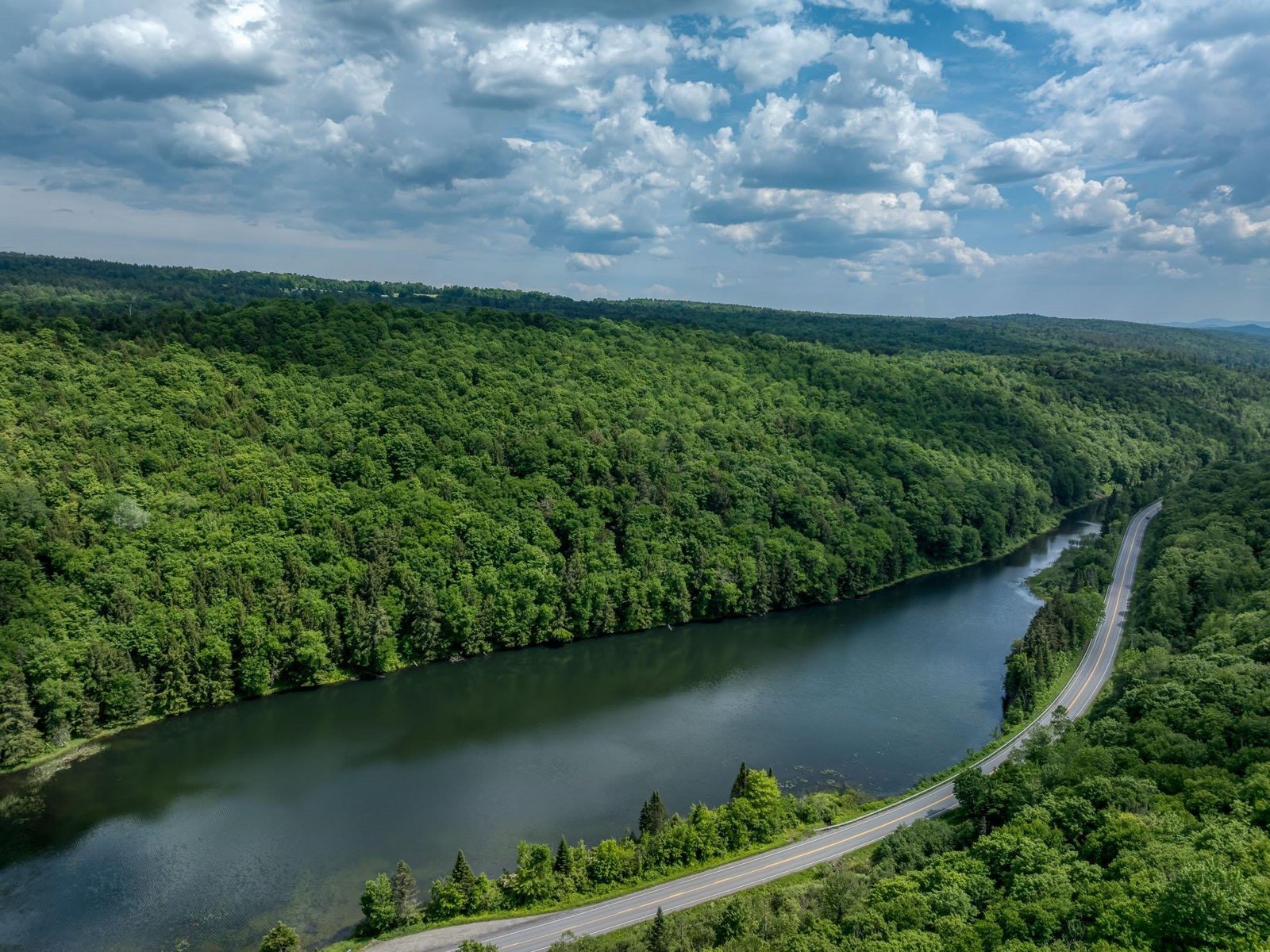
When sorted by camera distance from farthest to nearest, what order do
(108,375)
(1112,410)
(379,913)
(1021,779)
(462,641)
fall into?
(1112,410)
(108,375)
(462,641)
(1021,779)
(379,913)

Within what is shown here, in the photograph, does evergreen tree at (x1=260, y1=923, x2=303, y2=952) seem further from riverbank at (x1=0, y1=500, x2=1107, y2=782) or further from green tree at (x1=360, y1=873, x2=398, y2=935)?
riverbank at (x1=0, y1=500, x2=1107, y2=782)

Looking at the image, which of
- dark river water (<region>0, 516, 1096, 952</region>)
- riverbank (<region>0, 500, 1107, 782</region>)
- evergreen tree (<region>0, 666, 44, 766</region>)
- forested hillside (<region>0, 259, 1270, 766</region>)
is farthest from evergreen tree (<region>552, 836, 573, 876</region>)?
evergreen tree (<region>0, 666, 44, 766</region>)

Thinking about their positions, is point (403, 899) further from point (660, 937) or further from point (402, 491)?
point (402, 491)

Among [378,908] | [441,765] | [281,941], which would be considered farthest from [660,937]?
[441,765]

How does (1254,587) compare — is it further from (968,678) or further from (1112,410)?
(1112,410)

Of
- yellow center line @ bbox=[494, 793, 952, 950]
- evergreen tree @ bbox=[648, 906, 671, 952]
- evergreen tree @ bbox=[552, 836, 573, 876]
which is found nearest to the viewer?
→ evergreen tree @ bbox=[648, 906, 671, 952]

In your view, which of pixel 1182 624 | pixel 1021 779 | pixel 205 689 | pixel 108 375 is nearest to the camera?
pixel 1021 779

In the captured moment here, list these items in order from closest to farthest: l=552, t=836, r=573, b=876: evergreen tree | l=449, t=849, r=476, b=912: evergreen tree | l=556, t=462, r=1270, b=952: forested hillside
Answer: l=556, t=462, r=1270, b=952: forested hillside, l=449, t=849, r=476, b=912: evergreen tree, l=552, t=836, r=573, b=876: evergreen tree

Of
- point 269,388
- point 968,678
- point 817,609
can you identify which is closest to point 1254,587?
point 968,678
